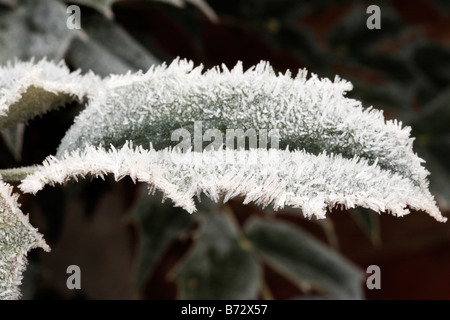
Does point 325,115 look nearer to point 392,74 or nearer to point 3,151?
point 3,151

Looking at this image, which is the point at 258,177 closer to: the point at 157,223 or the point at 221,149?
the point at 221,149

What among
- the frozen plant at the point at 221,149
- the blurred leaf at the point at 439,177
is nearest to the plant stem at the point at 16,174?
the frozen plant at the point at 221,149

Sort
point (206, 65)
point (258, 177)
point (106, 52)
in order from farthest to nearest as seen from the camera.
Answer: point (206, 65)
point (106, 52)
point (258, 177)

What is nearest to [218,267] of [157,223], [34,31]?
[157,223]

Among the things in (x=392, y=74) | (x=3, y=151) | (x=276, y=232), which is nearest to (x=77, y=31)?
(x=3, y=151)

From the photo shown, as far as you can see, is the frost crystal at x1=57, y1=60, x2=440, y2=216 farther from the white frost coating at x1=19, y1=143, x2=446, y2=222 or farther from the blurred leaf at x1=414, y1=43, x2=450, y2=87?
the blurred leaf at x1=414, y1=43, x2=450, y2=87

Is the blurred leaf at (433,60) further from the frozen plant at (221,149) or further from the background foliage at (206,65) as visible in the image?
the frozen plant at (221,149)
